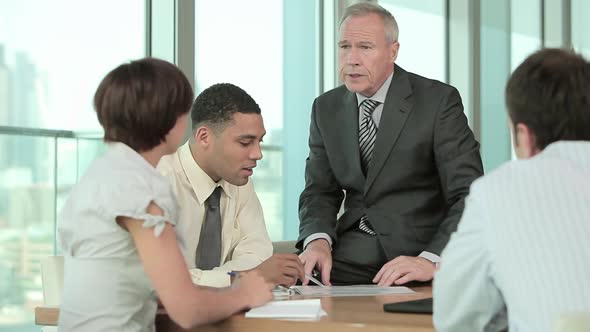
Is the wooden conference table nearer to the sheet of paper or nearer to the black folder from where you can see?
the black folder

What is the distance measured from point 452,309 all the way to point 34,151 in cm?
262

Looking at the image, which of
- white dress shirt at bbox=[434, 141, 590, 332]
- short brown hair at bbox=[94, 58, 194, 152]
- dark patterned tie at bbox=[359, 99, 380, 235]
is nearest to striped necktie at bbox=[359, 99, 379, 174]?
dark patterned tie at bbox=[359, 99, 380, 235]

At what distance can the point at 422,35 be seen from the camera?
6.97m

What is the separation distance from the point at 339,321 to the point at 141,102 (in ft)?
2.11

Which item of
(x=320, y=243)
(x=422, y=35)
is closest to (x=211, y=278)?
(x=320, y=243)

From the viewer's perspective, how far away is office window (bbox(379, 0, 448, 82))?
263 inches

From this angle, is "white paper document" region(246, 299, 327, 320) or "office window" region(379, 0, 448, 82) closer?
"white paper document" region(246, 299, 327, 320)

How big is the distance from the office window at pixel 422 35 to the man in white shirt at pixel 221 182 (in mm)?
3590

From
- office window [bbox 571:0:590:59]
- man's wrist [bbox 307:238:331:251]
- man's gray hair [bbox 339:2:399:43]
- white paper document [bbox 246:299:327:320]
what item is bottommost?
white paper document [bbox 246:299:327:320]

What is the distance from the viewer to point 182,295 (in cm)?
199

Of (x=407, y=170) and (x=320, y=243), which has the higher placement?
(x=407, y=170)

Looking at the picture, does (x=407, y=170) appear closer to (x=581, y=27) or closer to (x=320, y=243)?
(x=320, y=243)

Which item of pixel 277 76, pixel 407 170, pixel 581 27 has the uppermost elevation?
pixel 581 27

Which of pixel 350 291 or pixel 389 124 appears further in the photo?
pixel 389 124
